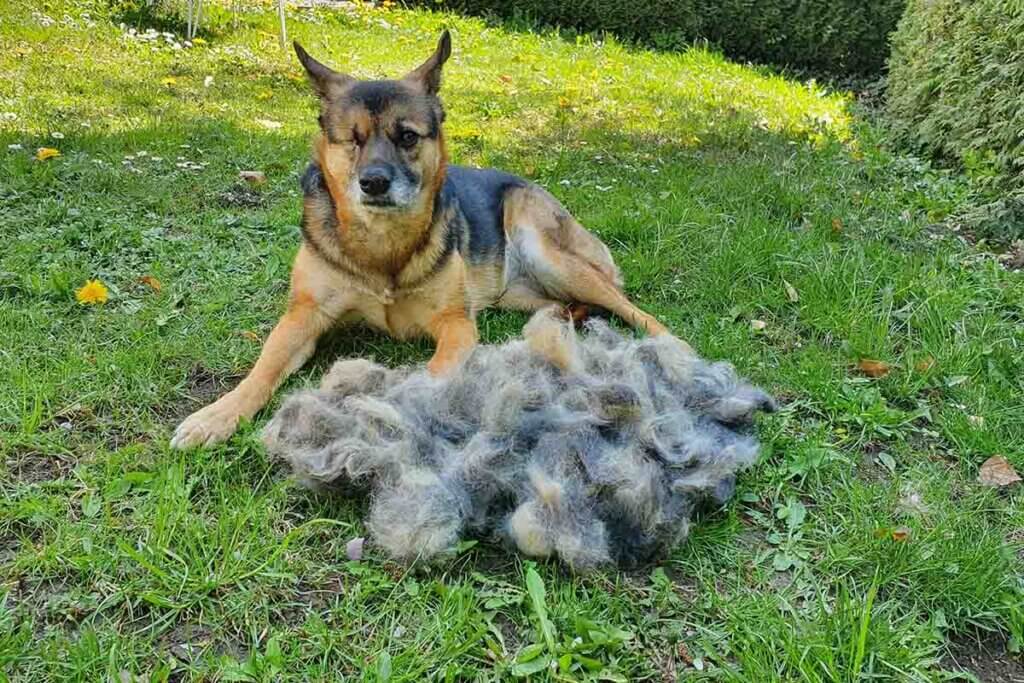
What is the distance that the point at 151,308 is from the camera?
3262 mm

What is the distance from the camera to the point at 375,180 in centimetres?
281

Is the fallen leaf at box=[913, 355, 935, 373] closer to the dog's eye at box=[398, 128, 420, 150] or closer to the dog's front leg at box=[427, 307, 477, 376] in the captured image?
the dog's front leg at box=[427, 307, 477, 376]

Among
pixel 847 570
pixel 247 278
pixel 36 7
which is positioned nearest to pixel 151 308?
pixel 247 278

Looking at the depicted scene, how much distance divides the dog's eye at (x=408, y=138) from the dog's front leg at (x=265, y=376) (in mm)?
664

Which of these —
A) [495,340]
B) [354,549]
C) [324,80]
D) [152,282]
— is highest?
[324,80]

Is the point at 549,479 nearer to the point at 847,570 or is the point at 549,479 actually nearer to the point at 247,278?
the point at 847,570

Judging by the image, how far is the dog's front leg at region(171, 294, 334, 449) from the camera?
2.42m

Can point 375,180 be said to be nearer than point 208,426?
No

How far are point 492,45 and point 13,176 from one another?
244 inches

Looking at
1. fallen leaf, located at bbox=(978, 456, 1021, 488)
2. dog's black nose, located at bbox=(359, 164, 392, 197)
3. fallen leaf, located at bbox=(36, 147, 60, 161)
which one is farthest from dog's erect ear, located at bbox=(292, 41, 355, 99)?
fallen leaf, located at bbox=(978, 456, 1021, 488)

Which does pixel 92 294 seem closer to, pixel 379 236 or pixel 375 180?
pixel 379 236

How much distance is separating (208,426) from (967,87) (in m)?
5.45

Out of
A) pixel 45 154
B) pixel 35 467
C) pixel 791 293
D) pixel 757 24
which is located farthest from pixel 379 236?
pixel 757 24

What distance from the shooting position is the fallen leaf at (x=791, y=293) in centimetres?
356
